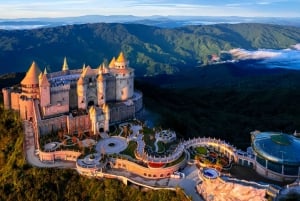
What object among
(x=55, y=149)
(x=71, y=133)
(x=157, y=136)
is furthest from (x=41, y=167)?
(x=157, y=136)

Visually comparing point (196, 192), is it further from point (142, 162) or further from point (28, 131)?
point (28, 131)

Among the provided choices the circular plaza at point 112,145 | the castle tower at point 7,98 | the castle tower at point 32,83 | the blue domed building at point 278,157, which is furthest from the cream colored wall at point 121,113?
the blue domed building at point 278,157

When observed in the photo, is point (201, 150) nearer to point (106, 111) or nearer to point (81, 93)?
point (106, 111)

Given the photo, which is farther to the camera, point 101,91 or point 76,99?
point 101,91

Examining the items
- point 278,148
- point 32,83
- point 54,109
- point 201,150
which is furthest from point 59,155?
point 278,148

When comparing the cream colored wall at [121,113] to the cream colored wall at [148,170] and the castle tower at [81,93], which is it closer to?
the castle tower at [81,93]

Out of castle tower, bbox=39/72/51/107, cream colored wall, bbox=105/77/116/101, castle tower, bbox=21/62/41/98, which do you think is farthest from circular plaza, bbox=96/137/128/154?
castle tower, bbox=21/62/41/98

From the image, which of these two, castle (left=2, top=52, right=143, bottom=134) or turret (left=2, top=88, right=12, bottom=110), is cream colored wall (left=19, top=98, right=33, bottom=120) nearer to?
castle (left=2, top=52, right=143, bottom=134)
